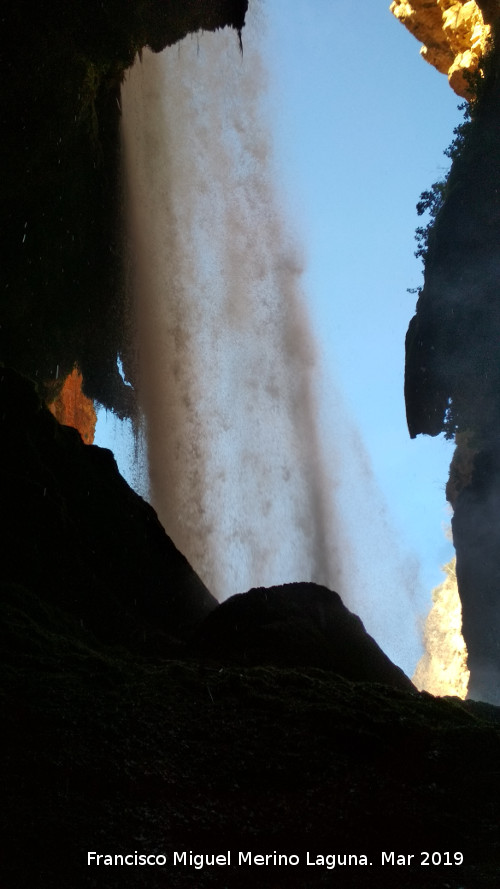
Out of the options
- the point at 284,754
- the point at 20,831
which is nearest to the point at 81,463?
the point at 284,754

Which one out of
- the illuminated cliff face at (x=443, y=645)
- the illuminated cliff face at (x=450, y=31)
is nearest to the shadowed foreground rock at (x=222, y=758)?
the illuminated cliff face at (x=450, y=31)

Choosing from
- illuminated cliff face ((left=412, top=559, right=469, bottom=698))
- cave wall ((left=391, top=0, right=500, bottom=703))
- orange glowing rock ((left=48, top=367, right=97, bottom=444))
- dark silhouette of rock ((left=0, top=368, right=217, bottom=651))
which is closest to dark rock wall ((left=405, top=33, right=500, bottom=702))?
cave wall ((left=391, top=0, right=500, bottom=703))

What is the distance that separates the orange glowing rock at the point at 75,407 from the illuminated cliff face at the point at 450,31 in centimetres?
1489

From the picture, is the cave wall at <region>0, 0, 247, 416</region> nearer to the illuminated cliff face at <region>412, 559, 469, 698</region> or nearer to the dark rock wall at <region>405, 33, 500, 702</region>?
the dark rock wall at <region>405, 33, 500, 702</region>

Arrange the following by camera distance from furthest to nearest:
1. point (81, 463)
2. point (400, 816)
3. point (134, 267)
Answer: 1. point (134, 267)
2. point (81, 463)
3. point (400, 816)

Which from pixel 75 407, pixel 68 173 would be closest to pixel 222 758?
pixel 68 173

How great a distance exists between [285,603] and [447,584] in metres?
39.0

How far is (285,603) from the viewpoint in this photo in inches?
314

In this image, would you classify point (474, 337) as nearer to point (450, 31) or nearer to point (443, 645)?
point (450, 31)

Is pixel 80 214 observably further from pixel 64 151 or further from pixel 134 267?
pixel 134 267

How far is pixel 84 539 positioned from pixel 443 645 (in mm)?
35399

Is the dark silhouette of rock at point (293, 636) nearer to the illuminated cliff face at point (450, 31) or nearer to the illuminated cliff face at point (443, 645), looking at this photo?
the illuminated cliff face at point (450, 31)

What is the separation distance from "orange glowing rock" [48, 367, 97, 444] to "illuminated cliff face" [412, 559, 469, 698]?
81.2 ft

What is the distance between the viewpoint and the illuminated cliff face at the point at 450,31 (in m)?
17.4
